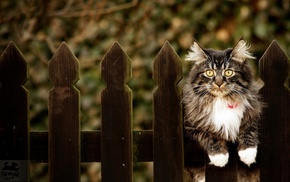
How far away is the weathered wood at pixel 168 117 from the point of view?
11.2ft

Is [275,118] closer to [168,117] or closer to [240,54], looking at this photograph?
[240,54]

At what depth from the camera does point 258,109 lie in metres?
3.40

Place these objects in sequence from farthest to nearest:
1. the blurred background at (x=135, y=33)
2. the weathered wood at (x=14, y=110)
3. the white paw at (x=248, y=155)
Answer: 1. the blurred background at (x=135, y=33)
2. the weathered wood at (x=14, y=110)
3. the white paw at (x=248, y=155)

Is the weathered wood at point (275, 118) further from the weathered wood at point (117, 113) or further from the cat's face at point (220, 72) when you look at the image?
the weathered wood at point (117, 113)

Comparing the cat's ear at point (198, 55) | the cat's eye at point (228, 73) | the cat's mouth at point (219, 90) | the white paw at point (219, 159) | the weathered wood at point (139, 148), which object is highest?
the cat's ear at point (198, 55)

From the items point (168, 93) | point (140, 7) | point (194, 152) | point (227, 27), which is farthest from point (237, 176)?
point (140, 7)

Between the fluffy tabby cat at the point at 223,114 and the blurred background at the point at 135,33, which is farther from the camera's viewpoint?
the blurred background at the point at 135,33

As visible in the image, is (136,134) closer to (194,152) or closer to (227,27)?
(194,152)

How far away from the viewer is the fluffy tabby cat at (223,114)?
3.38 meters

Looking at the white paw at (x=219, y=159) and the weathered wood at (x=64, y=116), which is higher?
the weathered wood at (x=64, y=116)

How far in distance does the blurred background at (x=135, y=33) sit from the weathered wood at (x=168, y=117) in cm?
243

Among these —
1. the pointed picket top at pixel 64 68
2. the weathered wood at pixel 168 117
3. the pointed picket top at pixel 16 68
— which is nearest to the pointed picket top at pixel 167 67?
the weathered wood at pixel 168 117

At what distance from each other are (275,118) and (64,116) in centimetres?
113

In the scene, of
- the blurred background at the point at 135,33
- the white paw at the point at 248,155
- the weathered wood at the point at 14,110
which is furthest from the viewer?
the blurred background at the point at 135,33
